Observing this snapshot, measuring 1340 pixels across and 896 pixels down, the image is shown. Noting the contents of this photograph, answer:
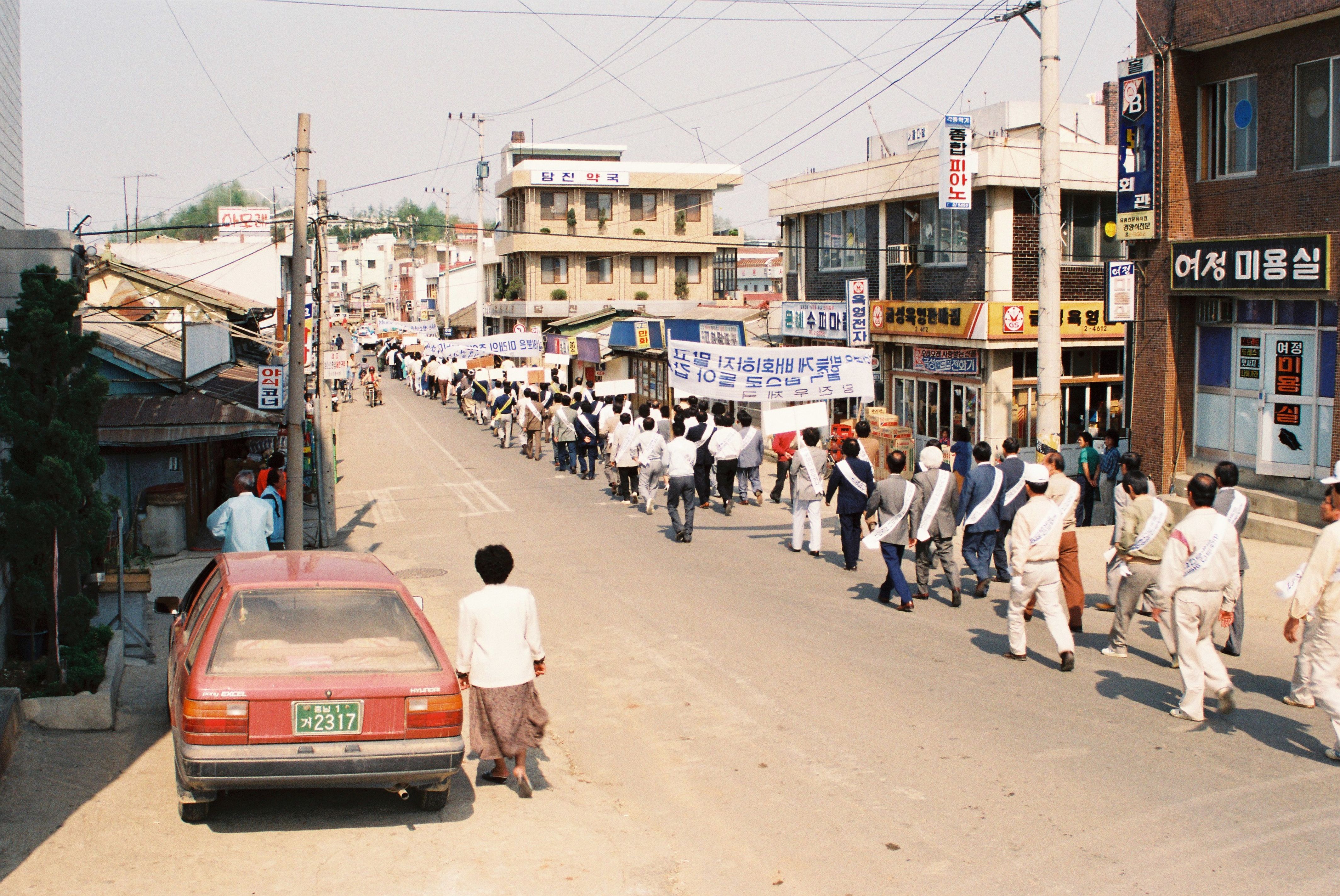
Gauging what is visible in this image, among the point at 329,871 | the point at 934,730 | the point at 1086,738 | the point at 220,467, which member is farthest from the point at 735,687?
the point at 220,467

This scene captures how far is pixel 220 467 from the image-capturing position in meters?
21.5

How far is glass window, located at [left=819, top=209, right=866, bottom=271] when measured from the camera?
27.8 metres

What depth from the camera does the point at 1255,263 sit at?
631 inches

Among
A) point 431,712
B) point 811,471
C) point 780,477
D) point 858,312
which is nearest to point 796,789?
point 431,712

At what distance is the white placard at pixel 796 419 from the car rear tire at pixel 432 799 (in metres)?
10.5

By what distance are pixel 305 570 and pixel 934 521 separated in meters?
7.22

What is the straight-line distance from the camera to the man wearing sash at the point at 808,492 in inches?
593

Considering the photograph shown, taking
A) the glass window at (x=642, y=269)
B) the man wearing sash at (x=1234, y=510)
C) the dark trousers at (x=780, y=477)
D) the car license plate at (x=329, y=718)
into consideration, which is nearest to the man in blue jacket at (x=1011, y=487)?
the man wearing sash at (x=1234, y=510)

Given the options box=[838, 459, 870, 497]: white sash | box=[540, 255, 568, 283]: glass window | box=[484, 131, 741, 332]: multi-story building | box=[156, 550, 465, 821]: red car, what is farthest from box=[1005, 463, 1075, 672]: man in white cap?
box=[540, 255, 568, 283]: glass window

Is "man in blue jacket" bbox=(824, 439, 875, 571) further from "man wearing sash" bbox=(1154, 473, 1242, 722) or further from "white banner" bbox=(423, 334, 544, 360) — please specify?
"white banner" bbox=(423, 334, 544, 360)

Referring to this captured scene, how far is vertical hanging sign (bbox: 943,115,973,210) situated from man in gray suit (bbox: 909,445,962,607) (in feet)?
35.1

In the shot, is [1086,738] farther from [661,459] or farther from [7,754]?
[661,459]

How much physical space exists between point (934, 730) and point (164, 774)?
A: 5.23 m

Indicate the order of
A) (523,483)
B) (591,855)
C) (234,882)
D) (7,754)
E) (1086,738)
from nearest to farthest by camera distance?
(234,882) → (591,855) → (7,754) → (1086,738) → (523,483)
